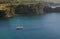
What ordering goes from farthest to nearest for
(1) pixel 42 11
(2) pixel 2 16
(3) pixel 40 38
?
(1) pixel 42 11 < (2) pixel 2 16 < (3) pixel 40 38

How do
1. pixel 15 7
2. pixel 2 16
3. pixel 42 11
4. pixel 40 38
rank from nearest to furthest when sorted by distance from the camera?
pixel 40 38
pixel 2 16
pixel 15 7
pixel 42 11

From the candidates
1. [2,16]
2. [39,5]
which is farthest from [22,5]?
[2,16]

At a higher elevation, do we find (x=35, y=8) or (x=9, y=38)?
(x=9, y=38)

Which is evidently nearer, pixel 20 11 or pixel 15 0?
pixel 20 11

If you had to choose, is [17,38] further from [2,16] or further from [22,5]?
[22,5]

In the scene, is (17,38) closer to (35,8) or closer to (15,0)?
(35,8)

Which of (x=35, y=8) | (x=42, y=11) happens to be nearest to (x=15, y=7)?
(x=35, y=8)

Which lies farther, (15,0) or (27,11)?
(15,0)

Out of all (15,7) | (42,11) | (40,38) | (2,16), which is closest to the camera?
(40,38)

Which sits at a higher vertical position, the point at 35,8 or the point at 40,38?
the point at 40,38
